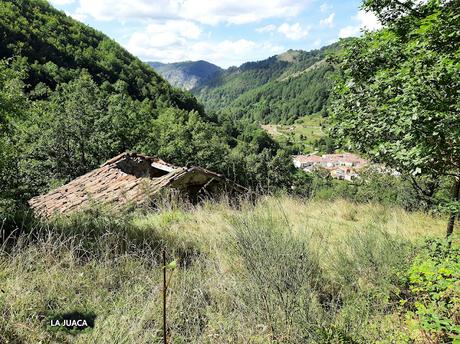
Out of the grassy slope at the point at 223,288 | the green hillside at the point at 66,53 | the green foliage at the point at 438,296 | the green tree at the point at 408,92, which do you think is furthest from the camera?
the green hillside at the point at 66,53

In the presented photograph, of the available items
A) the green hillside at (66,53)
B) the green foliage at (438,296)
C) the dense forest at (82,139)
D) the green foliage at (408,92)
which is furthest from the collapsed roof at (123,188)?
the green hillside at (66,53)

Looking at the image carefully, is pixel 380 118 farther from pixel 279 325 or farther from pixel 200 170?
pixel 200 170

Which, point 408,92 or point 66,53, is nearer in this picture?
point 408,92

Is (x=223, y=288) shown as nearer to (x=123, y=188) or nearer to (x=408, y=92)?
(x=408, y=92)

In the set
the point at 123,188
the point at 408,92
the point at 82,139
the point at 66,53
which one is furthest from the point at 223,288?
the point at 66,53

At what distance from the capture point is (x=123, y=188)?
7402 mm

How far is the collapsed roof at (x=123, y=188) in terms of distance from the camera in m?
6.57

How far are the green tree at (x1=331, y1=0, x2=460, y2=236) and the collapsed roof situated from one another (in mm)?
2928

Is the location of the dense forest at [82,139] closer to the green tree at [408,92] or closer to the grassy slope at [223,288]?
the green tree at [408,92]

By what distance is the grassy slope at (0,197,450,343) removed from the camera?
2.15 metres

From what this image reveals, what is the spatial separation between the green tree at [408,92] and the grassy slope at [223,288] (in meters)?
1.08

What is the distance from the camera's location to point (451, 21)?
139 inches

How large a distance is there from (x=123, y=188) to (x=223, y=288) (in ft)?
17.8

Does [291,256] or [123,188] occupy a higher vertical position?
[291,256]
